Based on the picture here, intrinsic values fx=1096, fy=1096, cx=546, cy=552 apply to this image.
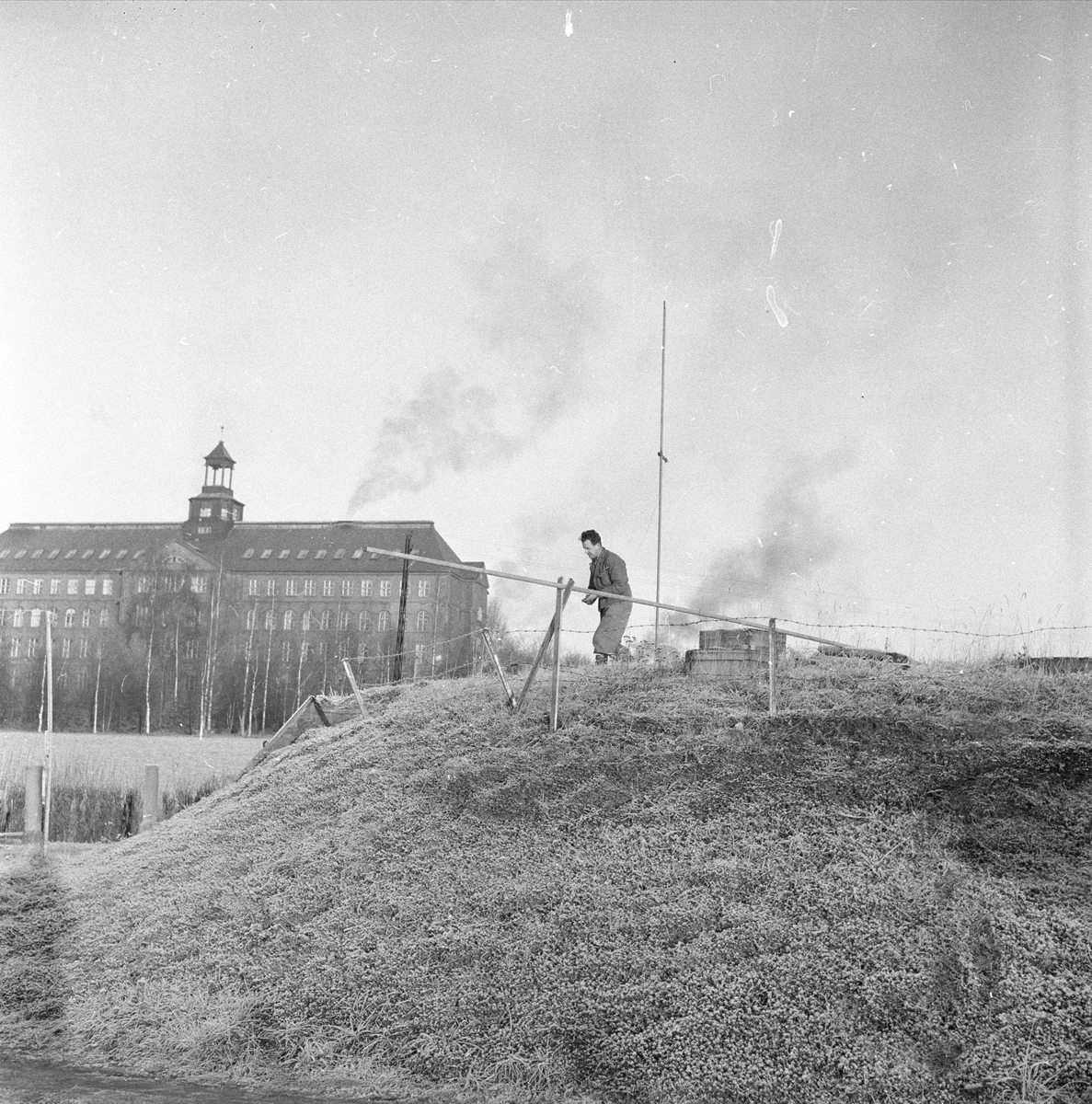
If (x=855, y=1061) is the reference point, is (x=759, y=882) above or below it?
above

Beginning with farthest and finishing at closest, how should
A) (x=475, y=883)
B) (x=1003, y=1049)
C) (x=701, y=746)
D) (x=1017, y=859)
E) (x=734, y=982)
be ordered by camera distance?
1. (x=701, y=746)
2. (x=475, y=883)
3. (x=1017, y=859)
4. (x=734, y=982)
5. (x=1003, y=1049)

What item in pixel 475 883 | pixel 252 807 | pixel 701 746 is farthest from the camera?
pixel 252 807

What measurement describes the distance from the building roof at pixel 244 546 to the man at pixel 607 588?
177 feet

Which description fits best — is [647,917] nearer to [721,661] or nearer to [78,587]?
[721,661]

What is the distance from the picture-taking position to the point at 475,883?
27.6 ft

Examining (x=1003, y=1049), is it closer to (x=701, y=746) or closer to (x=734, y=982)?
(x=734, y=982)

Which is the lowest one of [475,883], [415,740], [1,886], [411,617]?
[1,886]

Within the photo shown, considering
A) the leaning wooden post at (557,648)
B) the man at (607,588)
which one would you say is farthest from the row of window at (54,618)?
the leaning wooden post at (557,648)

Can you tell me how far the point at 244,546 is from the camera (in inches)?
3063

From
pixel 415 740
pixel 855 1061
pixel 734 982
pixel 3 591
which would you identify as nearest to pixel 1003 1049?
pixel 855 1061

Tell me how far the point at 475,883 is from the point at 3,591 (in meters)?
81.4

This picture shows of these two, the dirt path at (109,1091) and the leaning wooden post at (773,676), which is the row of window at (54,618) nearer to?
the leaning wooden post at (773,676)

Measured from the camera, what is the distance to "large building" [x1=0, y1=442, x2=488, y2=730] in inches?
2387

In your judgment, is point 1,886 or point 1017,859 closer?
point 1017,859
